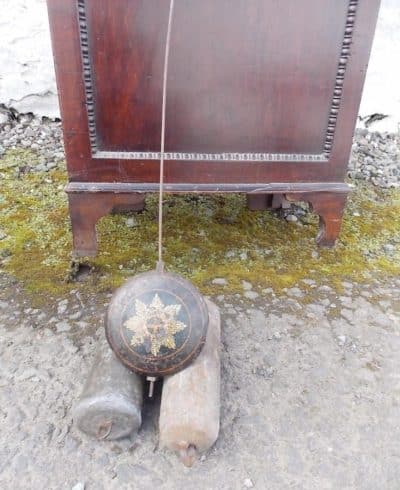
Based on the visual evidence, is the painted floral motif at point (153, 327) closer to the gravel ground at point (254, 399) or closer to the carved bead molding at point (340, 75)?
the gravel ground at point (254, 399)

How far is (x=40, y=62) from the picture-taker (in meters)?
3.42

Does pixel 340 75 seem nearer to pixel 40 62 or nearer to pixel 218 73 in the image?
pixel 218 73

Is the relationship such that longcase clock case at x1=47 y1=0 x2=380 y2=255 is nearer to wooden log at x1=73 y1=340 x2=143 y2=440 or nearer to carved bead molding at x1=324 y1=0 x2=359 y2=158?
carved bead molding at x1=324 y1=0 x2=359 y2=158

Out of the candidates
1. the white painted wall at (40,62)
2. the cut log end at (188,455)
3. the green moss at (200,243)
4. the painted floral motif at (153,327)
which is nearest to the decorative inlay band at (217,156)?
the green moss at (200,243)

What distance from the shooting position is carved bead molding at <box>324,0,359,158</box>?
1827mm

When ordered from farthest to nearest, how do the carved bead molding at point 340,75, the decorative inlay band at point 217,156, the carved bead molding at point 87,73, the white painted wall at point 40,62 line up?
the white painted wall at point 40,62, the decorative inlay band at point 217,156, the carved bead molding at point 340,75, the carved bead molding at point 87,73

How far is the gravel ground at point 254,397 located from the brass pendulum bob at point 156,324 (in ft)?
0.79

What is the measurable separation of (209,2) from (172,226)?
1228 millimetres

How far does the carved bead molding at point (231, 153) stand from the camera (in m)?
1.78

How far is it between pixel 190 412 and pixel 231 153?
1.12 metres

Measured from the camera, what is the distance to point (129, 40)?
1.77 meters

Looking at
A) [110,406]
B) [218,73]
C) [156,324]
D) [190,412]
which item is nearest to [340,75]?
[218,73]

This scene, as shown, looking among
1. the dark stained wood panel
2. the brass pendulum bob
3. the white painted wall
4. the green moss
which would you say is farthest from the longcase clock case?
the white painted wall

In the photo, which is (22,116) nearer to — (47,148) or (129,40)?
(47,148)
